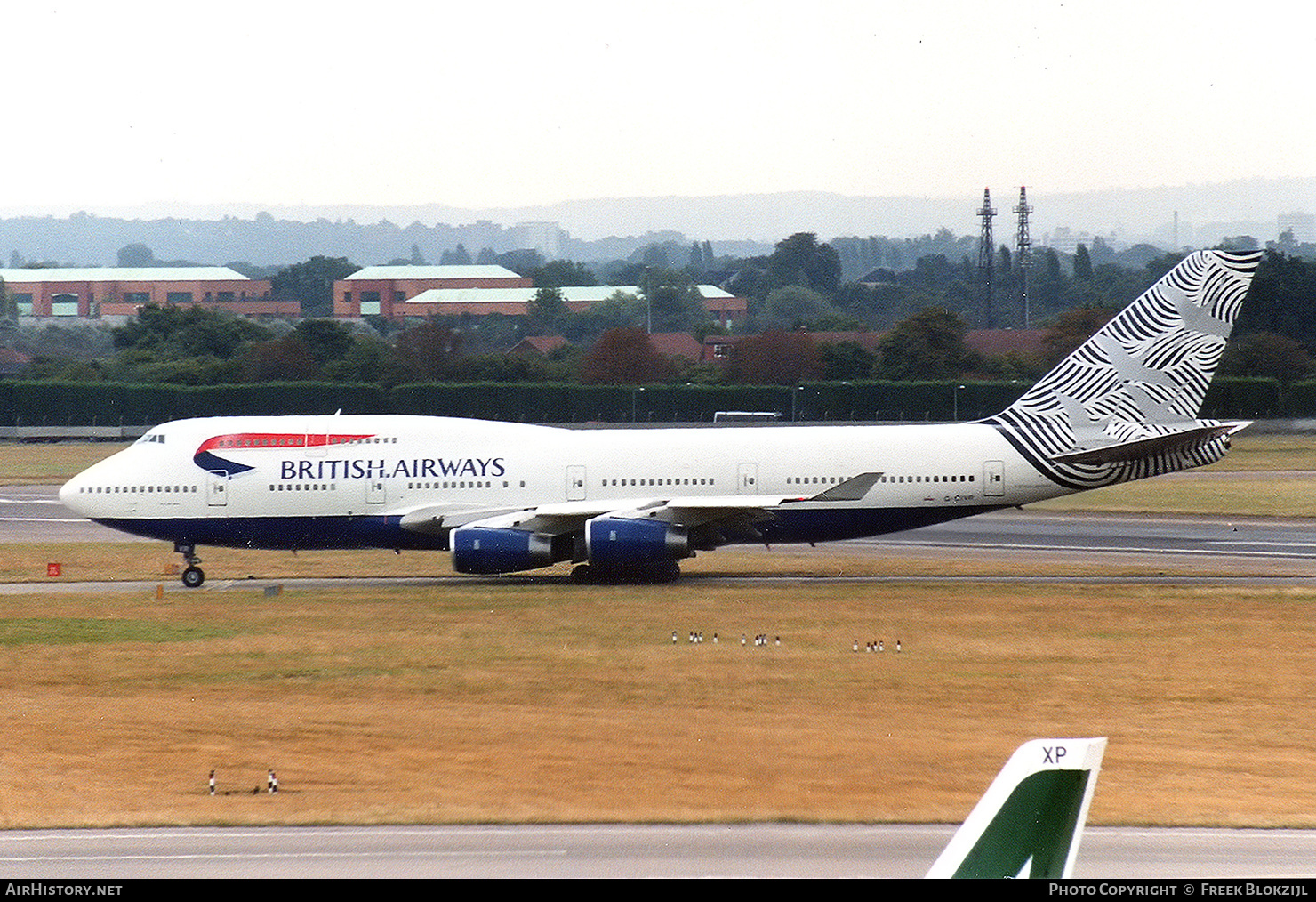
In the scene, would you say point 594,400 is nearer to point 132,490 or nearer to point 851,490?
point 132,490

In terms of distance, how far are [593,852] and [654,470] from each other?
75.9ft

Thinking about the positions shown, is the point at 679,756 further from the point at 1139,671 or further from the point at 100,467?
the point at 100,467

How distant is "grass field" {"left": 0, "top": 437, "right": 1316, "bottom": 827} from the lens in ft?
65.6

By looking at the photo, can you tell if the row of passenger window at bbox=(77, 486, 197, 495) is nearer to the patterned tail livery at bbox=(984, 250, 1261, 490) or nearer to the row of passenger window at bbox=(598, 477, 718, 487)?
the row of passenger window at bbox=(598, 477, 718, 487)

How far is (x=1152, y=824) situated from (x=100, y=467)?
30080 millimetres

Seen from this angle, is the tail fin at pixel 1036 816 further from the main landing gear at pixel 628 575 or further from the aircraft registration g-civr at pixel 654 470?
the main landing gear at pixel 628 575

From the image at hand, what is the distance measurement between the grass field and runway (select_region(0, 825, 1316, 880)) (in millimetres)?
628

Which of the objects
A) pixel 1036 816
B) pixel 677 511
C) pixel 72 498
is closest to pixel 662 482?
pixel 677 511

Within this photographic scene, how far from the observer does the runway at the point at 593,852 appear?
1659 centimetres

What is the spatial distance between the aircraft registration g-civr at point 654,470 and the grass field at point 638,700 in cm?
170

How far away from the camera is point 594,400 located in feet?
296

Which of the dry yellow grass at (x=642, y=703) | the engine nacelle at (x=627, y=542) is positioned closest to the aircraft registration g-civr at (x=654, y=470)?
the engine nacelle at (x=627, y=542)

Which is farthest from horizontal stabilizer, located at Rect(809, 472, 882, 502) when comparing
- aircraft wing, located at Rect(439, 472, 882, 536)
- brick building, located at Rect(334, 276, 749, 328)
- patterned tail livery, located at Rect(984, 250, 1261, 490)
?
brick building, located at Rect(334, 276, 749, 328)
